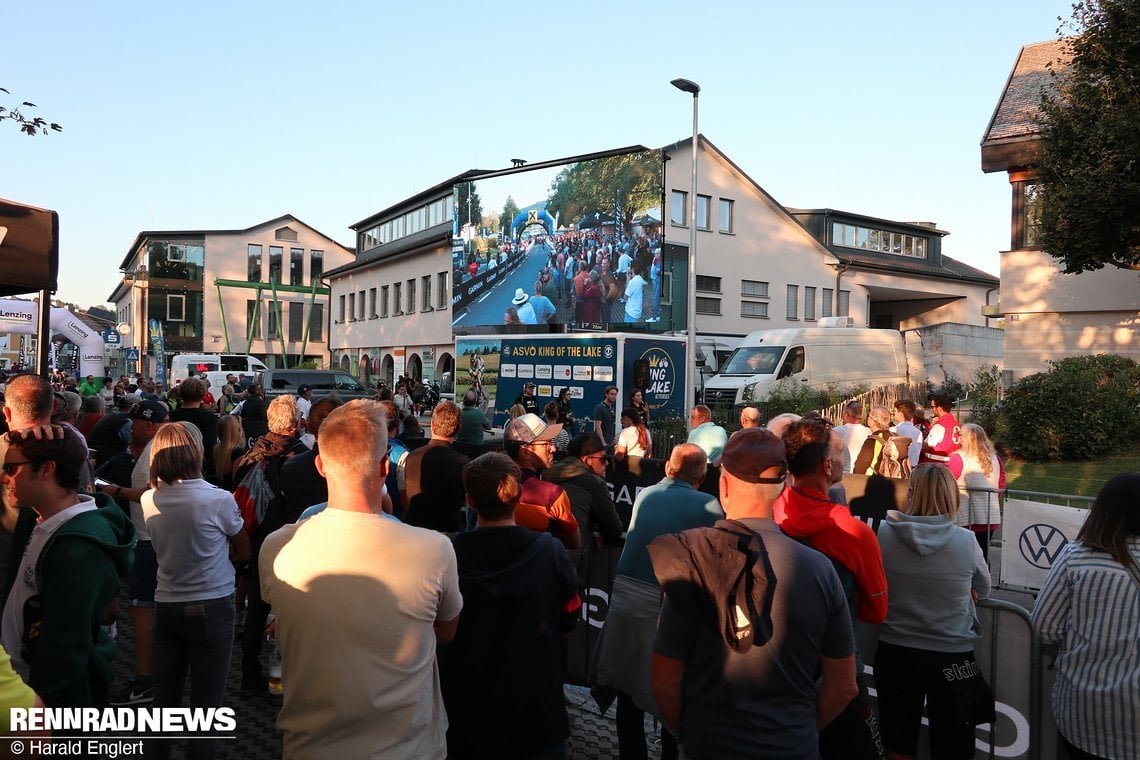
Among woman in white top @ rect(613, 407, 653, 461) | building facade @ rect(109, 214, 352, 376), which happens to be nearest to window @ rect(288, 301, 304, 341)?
building facade @ rect(109, 214, 352, 376)

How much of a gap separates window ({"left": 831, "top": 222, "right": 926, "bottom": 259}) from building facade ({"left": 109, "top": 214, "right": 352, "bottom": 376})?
35603 mm

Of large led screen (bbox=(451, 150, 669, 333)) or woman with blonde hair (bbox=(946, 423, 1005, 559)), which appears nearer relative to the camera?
woman with blonde hair (bbox=(946, 423, 1005, 559))

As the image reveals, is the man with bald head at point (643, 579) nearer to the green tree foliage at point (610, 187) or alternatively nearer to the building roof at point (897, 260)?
the green tree foliage at point (610, 187)

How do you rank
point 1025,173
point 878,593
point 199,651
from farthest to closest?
point 1025,173
point 199,651
point 878,593

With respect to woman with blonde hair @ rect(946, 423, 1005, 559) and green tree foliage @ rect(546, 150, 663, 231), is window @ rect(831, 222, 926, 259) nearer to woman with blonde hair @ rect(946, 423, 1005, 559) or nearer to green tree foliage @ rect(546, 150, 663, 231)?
green tree foliage @ rect(546, 150, 663, 231)

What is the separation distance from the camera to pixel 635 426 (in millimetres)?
10398

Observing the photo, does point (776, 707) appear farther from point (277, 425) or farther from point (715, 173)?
point (715, 173)

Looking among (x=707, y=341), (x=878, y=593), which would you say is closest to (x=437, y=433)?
(x=878, y=593)

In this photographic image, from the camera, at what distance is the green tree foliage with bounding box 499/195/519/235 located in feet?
113

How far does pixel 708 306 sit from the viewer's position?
115 ft

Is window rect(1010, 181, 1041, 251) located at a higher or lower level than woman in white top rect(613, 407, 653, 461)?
higher

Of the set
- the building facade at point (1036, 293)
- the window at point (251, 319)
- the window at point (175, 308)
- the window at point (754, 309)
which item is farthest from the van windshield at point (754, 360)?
the window at point (175, 308)

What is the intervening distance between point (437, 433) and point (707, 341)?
80.7 ft
